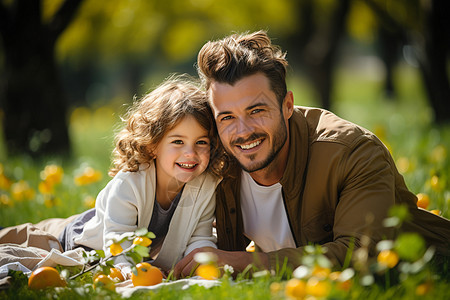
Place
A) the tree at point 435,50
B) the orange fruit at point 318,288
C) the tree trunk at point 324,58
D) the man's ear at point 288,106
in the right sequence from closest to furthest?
the orange fruit at point 318,288 → the man's ear at point 288,106 → the tree at point 435,50 → the tree trunk at point 324,58

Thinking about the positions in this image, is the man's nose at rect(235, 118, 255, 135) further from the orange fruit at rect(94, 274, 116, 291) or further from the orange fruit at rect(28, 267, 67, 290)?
the orange fruit at rect(28, 267, 67, 290)

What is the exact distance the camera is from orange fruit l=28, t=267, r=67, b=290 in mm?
2730

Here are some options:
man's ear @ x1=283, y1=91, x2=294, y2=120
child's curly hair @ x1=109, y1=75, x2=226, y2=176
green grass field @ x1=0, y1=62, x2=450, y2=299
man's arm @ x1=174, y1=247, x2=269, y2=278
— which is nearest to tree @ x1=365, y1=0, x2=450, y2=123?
green grass field @ x1=0, y1=62, x2=450, y2=299

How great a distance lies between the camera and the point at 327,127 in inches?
130

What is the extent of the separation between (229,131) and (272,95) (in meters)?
0.36

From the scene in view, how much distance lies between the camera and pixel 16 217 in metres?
4.80

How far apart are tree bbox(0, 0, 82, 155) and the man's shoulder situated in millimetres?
5349

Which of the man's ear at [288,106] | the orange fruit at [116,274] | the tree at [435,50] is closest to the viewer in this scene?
the orange fruit at [116,274]

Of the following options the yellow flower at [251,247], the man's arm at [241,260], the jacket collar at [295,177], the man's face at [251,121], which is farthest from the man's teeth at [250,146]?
the yellow flower at [251,247]

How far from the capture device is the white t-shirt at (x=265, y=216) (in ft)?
11.3

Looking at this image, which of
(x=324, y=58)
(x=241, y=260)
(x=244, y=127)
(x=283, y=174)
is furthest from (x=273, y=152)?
(x=324, y=58)

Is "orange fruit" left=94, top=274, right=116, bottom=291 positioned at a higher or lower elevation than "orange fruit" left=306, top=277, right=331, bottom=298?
lower

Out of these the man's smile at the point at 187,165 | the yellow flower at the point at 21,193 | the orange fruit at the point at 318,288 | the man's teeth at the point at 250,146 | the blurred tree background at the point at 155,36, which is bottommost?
the yellow flower at the point at 21,193

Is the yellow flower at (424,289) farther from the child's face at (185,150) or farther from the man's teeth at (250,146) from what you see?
the child's face at (185,150)
